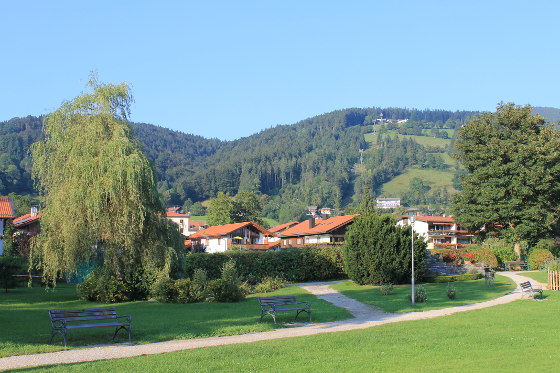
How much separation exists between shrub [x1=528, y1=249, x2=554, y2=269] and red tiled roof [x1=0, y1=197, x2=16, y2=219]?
146 ft

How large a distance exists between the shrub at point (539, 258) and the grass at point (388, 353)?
111ft

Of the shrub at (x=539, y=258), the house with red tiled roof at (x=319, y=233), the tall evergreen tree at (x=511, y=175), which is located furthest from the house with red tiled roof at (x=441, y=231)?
the shrub at (x=539, y=258)

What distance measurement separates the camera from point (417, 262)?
33.2 m

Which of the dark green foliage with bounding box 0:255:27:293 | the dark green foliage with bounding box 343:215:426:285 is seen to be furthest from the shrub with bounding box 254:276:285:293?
the dark green foliage with bounding box 0:255:27:293

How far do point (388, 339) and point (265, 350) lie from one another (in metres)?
3.46

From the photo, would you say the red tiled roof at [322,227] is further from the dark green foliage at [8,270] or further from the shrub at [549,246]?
the dark green foliage at [8,270]

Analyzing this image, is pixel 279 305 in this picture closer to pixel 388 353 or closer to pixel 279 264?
pixel 388 353

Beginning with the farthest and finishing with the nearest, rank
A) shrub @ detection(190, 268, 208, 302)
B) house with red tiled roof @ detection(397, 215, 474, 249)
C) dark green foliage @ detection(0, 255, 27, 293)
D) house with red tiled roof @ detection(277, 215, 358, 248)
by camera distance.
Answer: house with red tiled roof @ detection(397, 215, 474, 249)
house with red tiled roof @ detection(277, 215, 358, 248)
dark green foliage @ detection(0, 255, 27, 293)
shrub @ detection(190, 268, 208, 302)

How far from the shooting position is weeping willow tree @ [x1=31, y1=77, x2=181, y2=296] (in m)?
24.5

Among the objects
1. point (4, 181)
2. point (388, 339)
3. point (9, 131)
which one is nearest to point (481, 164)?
point (388, 339)

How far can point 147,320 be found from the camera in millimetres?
18125

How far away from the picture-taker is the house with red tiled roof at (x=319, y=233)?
213 feet

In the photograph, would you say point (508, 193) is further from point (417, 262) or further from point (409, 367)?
point (409, 367)

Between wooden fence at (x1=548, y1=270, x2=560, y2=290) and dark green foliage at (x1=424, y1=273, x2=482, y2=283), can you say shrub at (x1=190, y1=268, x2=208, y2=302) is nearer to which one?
dark green foliage at (x1=424, y1=273, x2=482, y2=283)
